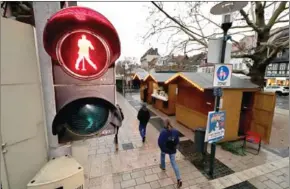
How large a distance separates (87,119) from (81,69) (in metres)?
0.44

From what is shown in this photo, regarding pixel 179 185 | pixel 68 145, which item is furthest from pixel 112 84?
pixel 179 185

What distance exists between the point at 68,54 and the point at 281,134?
431 inches

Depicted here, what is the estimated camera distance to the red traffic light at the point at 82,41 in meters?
1.16

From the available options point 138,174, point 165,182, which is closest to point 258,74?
point 165,182

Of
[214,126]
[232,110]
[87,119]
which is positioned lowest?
[232,110]

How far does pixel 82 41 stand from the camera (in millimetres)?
1251

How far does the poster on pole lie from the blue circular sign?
3.38ft

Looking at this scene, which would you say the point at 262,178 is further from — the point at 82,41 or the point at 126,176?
the point at 82,41

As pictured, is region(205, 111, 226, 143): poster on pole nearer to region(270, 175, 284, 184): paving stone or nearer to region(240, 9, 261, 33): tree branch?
region(270, 175, 284, 184): paving stone

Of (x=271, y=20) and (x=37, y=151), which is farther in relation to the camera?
(x=271, y=20)

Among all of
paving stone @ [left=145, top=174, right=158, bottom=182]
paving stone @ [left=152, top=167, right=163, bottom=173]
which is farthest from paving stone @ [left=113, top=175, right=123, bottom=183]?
paving stone @ [left=152, top=167, right=163, bottom=173]

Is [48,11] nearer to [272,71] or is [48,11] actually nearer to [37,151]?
[37,151]

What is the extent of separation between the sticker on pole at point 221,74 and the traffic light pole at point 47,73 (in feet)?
13.0

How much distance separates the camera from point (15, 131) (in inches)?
55.4
